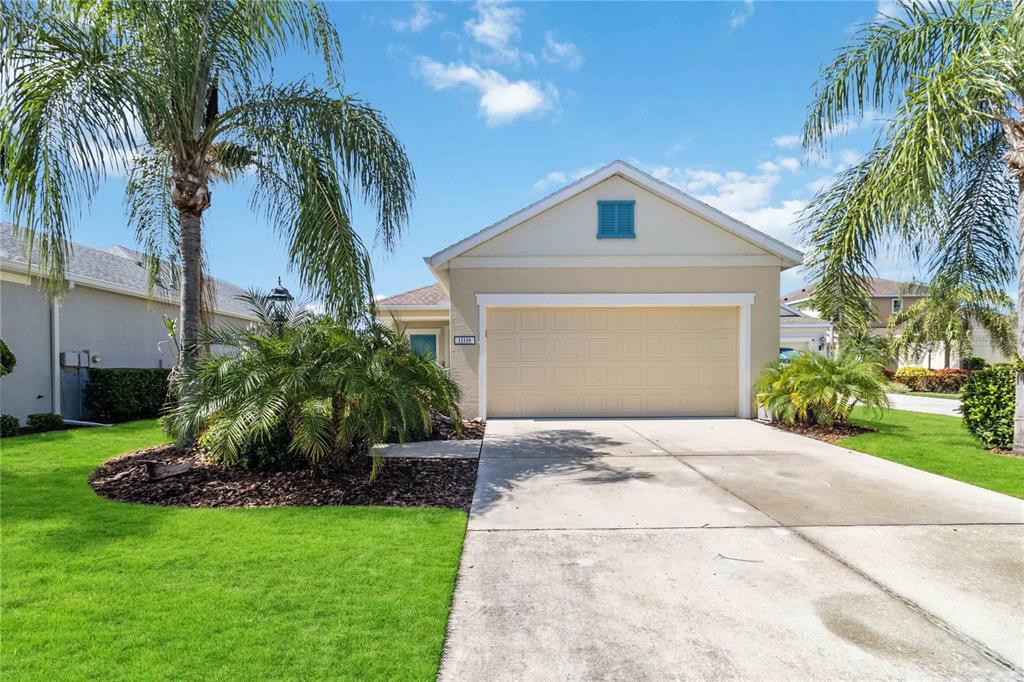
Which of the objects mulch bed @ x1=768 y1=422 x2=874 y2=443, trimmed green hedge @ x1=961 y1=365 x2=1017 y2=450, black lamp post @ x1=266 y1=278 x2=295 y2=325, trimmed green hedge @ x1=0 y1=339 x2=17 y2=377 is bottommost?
mulch bed @ x1=768 y1=422 x2=874 y2=443

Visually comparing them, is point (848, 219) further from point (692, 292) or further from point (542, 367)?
point (542, 367)

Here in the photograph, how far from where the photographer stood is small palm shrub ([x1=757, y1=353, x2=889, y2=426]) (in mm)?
8461

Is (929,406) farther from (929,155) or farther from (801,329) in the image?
(929,155)

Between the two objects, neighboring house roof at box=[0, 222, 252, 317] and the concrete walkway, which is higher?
neighboring house roof at box=[0, 222, 252, 317]

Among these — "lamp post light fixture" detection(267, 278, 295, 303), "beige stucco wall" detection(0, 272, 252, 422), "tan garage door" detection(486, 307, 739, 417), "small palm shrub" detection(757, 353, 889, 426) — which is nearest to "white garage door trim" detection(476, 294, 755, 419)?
"tan garage door" detection(486, 307, 739, 417)

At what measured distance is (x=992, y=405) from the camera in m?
7.45

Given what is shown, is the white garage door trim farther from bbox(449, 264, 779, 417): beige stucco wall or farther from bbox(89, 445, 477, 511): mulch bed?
bbox(89, 445, 477, 511): mulch bed

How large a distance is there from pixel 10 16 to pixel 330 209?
3.38 meters

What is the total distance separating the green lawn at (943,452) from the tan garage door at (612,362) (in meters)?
2.83

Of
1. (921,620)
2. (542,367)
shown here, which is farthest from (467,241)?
(921,620)

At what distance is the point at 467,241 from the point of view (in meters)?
10.1

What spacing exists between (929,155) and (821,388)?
4081 mm

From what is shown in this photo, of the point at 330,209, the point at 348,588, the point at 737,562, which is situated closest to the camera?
the point at 348,588

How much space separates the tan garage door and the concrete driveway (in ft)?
14.4
